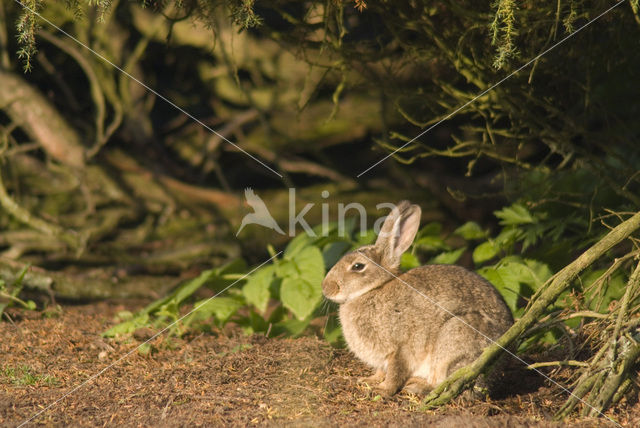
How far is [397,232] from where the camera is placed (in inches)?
183

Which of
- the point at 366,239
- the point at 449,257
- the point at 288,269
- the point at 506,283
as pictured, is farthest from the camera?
the point at 366,239

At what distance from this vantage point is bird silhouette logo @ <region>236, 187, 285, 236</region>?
8.38 m

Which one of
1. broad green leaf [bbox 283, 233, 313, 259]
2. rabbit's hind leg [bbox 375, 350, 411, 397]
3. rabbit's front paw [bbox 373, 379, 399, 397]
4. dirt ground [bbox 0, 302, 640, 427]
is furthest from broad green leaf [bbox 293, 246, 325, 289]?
rabbit's front paw [bbox 373, 379, 399, 397]

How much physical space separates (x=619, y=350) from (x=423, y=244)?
7.57ft

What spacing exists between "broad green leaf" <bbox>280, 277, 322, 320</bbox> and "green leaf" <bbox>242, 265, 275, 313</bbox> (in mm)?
152

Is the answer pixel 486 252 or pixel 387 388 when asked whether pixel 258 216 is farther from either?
pixel 387 388

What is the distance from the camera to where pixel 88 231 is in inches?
298

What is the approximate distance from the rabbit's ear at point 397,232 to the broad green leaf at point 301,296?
2.25ft

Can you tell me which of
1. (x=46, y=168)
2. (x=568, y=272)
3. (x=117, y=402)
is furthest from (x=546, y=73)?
(x=46, y=168)

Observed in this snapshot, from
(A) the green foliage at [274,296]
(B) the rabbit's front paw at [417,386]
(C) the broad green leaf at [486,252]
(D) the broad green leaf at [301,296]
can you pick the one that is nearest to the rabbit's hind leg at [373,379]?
(B) the rabbit's front paw at [417,386]

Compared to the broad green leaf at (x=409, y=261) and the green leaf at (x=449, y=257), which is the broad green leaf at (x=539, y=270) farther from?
the broad green leaf at (x=409, y=261)

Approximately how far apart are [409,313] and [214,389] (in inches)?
50.9

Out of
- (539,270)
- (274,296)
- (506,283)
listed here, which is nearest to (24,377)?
(274,296)

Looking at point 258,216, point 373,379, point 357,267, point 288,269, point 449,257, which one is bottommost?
point 258,216
